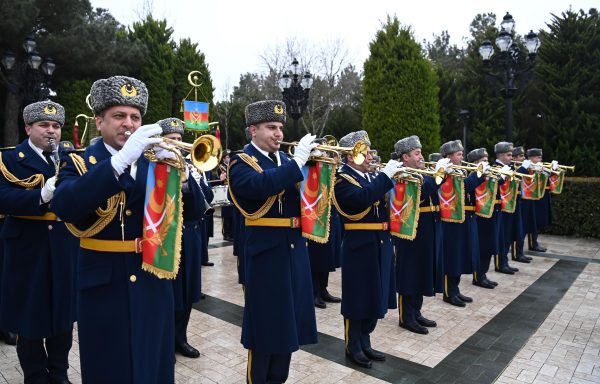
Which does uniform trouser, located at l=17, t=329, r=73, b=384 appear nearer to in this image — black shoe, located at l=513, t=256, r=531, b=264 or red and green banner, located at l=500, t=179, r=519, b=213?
red and green banner, located at l=500, t=179, r=519, b=213

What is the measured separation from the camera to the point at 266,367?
360cm

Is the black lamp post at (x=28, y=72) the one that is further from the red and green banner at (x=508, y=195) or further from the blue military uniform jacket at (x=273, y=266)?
the red and green banner at (x=508, y=195)

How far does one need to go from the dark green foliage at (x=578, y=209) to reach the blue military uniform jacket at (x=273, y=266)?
1280cm

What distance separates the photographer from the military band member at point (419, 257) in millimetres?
5656

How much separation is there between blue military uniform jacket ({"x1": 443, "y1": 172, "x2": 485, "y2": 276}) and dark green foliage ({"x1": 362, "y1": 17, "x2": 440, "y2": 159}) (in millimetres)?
11667

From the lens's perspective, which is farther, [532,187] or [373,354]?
[532,187]

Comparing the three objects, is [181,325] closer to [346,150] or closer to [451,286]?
[346,150]

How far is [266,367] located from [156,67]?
79.8 feet

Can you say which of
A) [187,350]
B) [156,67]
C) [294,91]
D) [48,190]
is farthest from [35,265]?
[156,67]

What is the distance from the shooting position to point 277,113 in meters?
3.73

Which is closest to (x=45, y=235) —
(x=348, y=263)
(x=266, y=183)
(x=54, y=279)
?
(x=54, y=279)

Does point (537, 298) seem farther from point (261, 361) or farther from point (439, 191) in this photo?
point (261, 361)

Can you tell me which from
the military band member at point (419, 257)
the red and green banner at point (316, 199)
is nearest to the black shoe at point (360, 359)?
the military band member at point (419, 257)

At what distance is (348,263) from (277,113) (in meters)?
1.92
